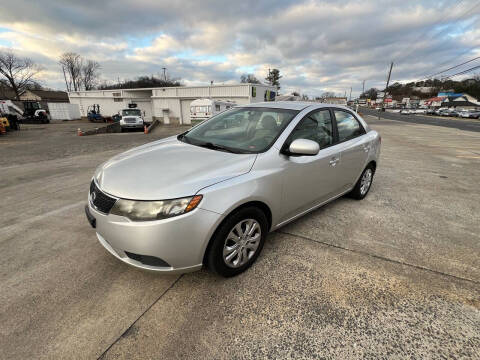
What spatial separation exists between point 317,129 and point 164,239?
212 centimetres

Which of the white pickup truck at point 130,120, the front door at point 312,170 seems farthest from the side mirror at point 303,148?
the white pickup truck at point 130,120

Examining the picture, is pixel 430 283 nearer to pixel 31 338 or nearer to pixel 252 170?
pixel 252 170

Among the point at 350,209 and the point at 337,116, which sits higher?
the point at 337,116

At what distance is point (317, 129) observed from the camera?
113 inches

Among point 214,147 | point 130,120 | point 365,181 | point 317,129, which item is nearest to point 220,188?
point 214,147

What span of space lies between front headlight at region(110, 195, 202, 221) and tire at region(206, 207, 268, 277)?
0.33m

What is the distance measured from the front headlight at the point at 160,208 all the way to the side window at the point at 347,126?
2264 millimetres

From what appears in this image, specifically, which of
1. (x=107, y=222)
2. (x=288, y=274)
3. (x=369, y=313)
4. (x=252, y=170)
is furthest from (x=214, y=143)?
(x=369, y=313)

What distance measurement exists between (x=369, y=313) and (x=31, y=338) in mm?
2453

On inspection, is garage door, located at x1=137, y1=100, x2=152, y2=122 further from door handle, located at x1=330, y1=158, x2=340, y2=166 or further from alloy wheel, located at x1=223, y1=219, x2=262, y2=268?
alloy wheel, located at x1=223, y1=219, x2=262, y2=268

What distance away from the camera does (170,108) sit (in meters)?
30.8

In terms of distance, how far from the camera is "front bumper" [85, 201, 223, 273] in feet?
5.65

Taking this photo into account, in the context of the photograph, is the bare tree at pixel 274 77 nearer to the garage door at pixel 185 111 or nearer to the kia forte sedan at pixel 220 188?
the garage door at pixel 185 111

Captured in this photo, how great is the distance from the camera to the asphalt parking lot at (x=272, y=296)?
1.63 metres
